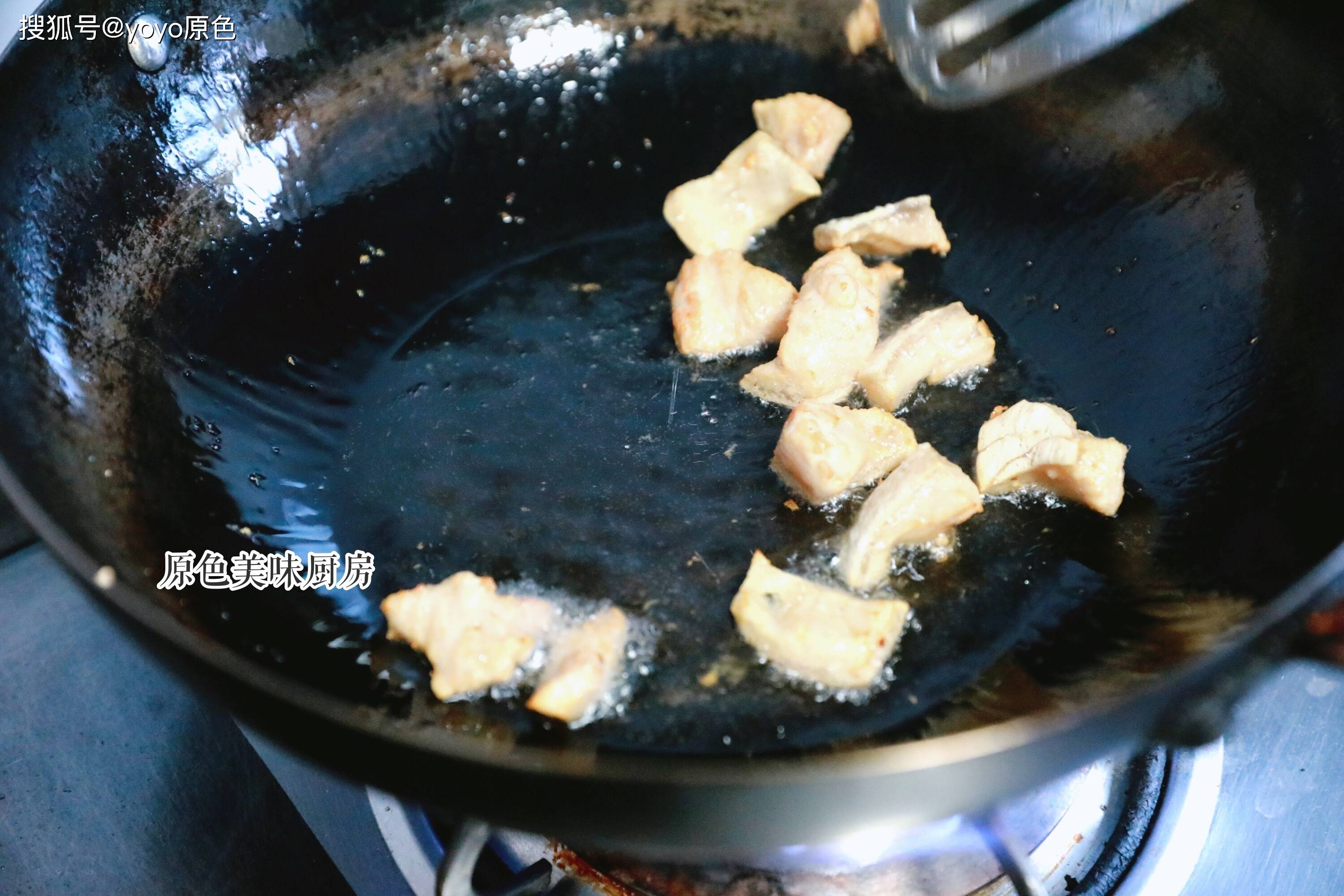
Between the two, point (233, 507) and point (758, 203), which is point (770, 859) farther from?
point (758, 203)

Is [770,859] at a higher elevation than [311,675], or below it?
below

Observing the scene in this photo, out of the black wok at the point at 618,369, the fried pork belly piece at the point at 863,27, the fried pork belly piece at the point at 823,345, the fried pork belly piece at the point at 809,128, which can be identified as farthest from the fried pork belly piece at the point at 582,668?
the fried pork belly piece at the point at 863,27

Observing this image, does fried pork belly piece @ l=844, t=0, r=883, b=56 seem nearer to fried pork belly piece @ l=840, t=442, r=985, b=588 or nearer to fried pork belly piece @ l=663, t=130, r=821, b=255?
fried pork belly piece @ l=663, t=130, r=821, b=255

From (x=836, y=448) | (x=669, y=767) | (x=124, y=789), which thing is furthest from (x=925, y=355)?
(x=124, y=789)

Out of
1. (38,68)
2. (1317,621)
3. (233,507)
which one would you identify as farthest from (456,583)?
(38,68)

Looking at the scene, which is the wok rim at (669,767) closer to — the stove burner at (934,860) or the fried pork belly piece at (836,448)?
the stove burner at (934,860)

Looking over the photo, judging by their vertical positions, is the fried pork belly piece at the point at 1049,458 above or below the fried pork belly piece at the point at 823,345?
below

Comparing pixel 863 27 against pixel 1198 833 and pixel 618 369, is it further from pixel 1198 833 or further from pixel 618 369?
pixel 1198 833
